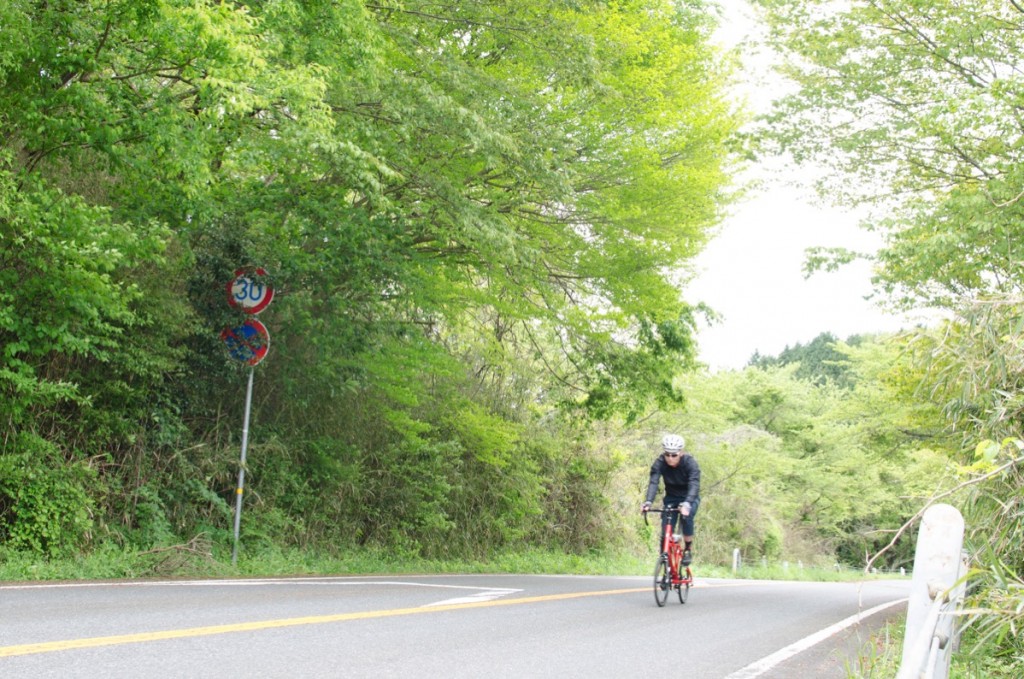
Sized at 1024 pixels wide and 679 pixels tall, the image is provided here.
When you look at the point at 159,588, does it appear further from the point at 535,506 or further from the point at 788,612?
the point at 535,506

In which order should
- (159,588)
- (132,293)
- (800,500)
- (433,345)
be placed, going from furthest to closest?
(800,500), (433,345), (132,293), (159,588)

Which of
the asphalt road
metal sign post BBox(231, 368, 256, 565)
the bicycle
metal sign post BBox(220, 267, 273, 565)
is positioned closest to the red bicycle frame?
the bicycle

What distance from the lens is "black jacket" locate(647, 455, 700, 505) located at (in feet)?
35.1

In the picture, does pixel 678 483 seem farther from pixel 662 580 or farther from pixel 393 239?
pixel 393 239

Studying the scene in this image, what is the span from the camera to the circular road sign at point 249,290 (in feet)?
40.0

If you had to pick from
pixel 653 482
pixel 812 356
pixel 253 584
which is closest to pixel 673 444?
pixel 653 482

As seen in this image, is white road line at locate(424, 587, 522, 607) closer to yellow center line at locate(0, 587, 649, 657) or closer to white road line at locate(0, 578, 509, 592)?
yellow center line at locate(0, 587, 649, 657)

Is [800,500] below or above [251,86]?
below

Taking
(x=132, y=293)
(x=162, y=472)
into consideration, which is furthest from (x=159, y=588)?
(x=162, y=472)

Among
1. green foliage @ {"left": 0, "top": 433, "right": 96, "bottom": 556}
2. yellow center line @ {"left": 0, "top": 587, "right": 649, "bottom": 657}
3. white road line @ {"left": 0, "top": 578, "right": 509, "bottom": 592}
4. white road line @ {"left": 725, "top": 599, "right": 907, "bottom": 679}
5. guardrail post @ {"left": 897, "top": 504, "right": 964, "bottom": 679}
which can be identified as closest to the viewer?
guardrail post @ {"left": 897, "top": 504, "right": 964, "bottom": 679}

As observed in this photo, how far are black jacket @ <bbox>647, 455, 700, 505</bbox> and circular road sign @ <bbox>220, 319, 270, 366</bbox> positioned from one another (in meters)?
5.40

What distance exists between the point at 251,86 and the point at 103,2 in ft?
4.81

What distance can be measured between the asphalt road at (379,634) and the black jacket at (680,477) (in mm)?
1388

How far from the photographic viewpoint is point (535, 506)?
19.1 meters
